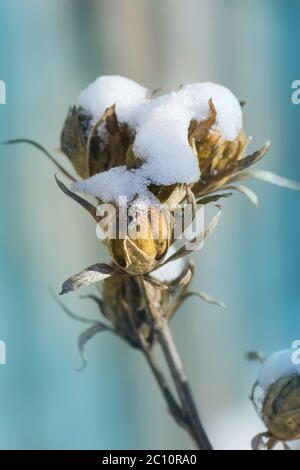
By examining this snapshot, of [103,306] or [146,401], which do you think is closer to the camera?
[103,306]

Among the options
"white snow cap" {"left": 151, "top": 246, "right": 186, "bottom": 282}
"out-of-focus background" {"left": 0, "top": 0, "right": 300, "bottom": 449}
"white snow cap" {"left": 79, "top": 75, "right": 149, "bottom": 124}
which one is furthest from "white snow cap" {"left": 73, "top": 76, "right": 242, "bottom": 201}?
"out-of-focus background" {"left": 0, "top": 0, "right": 300, "bottom": 449}

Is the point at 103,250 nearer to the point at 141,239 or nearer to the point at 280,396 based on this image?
the point at 280,396

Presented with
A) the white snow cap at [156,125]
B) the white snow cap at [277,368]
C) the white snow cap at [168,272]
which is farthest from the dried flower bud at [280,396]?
the white snow cap at [156,125]

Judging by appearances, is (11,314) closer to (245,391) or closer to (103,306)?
(245,391)

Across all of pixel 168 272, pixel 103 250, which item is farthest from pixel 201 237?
pixel 103 250

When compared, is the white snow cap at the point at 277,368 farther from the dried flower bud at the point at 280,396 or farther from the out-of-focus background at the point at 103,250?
the out-of-focus background at the point at 103,250

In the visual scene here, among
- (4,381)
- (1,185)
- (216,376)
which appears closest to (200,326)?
(216,376)
